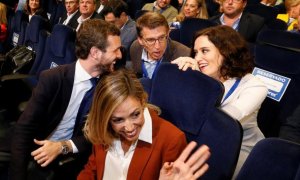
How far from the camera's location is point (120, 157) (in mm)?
1232

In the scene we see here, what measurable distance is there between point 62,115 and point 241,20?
5.88 feet

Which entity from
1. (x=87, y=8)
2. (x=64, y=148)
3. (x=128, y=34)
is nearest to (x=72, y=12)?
(x=87, y=8)

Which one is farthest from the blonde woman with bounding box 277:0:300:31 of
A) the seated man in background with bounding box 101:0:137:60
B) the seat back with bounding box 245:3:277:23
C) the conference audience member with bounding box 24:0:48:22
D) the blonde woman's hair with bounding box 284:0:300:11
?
the conference audience member with bounding box 24:0:48:22

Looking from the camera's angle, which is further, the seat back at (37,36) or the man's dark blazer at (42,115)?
the seat back at (37,36)

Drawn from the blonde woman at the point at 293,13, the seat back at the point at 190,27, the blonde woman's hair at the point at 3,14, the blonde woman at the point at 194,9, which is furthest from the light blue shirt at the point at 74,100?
the blonde woman's hair at the point at 3,14

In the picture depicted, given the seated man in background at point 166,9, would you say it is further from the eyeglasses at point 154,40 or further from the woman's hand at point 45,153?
the woman's hand at point 45,153

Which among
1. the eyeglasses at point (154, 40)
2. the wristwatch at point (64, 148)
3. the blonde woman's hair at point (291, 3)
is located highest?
the blonde woman's hair at point (291, 3)

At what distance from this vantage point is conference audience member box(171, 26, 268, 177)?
139cm

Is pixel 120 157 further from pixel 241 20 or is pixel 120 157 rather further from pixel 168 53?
pixel 241 20

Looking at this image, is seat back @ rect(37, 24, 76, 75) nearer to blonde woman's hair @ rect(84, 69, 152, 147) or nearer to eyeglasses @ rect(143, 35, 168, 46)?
eyeglasses @ rect(143, 35, 168, 46)

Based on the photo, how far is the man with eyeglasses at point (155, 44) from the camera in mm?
2070

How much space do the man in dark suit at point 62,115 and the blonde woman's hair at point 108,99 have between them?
329 millimetres

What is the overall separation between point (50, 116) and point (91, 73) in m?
0.28

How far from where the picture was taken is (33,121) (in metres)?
1.51
